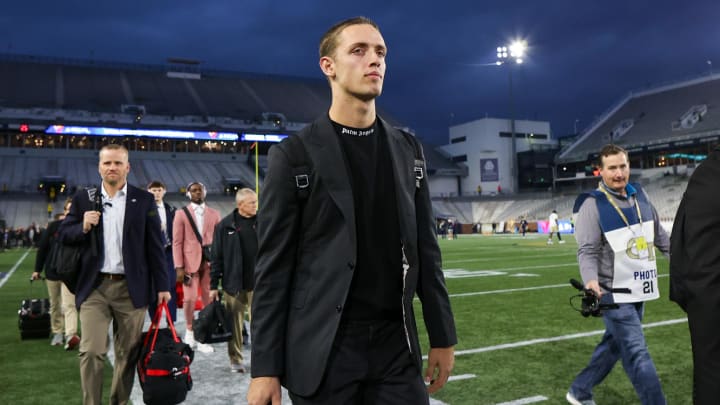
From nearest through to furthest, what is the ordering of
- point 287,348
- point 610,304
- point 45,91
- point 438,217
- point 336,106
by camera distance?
point 287,348, point 336,106, point 610,304, point 438,217, point 45,91

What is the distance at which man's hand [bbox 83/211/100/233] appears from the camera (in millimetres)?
4371

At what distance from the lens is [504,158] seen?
78938 mm

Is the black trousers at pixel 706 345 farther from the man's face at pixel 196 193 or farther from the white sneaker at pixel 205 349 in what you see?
the man's face at pixel 196 193

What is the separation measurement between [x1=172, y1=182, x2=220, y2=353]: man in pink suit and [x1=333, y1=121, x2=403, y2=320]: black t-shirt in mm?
6163

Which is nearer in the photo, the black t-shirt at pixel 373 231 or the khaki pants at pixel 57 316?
the black t-shirt at pixel 373 231

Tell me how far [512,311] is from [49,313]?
7322mm

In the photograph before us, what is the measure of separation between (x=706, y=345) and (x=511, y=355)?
517 centimetres

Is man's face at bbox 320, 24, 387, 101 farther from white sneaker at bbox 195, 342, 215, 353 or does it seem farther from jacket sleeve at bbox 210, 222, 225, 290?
white sneaker at bbox 195, 342, 215, 353

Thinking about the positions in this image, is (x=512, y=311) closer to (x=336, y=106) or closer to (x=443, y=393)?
(x=443, y=393)

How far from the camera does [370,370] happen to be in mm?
2064

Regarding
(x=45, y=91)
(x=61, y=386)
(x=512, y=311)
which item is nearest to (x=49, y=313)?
(x=61, y=386)

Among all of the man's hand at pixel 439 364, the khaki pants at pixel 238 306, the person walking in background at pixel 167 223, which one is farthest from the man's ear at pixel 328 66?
the person walking in background at pixel 167 223

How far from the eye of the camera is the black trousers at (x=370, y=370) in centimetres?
201

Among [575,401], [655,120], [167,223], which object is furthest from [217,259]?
[655,120]
